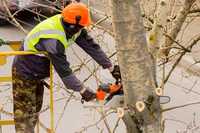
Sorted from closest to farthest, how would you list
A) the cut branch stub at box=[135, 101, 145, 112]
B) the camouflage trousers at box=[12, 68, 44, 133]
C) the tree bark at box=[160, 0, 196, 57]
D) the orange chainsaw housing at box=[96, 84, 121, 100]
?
the cut branch stub at box=[135, 101, 145, 112] → the orange chainsaw housing at box=[96, 84, 121, 100] → the tree bark at box=[160, 0, 196, 57] → the camouflage trousers at box=[12, 68, 44, 133]

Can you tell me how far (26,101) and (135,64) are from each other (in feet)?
7.62

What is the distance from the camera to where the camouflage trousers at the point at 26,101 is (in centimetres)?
493

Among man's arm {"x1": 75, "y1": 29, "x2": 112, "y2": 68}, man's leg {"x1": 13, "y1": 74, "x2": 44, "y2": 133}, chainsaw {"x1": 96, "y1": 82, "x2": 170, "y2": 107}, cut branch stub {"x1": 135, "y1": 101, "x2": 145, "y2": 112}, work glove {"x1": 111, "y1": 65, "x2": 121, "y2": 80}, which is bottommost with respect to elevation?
man's leg {"x1": 13, "y1": 74, "x2": 44, "y2": 133}

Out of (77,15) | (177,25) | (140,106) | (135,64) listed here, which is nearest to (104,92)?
(77,15)

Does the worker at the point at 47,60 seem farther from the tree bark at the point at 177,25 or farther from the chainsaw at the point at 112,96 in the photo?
the tree bark at the point at 177,25

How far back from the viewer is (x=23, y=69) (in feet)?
15.9

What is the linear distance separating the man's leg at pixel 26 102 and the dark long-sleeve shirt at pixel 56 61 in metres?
0.11

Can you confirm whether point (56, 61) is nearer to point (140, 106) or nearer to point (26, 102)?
point (26, 102)

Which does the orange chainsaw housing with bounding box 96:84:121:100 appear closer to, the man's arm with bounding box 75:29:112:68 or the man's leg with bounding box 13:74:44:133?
the man's arm with bounding box 75:29:112:68

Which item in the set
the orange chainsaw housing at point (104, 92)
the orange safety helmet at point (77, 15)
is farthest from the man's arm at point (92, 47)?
the orange chainsaw housing at point (104, 92)

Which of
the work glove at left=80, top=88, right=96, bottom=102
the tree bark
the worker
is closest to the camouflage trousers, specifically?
the worker

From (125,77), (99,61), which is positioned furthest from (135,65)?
(99,61)

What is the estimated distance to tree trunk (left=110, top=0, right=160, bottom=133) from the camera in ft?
9.19

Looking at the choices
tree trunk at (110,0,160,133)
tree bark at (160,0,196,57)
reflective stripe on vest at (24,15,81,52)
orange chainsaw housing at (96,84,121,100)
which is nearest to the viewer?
tree trunk at (110,0,160,133)
